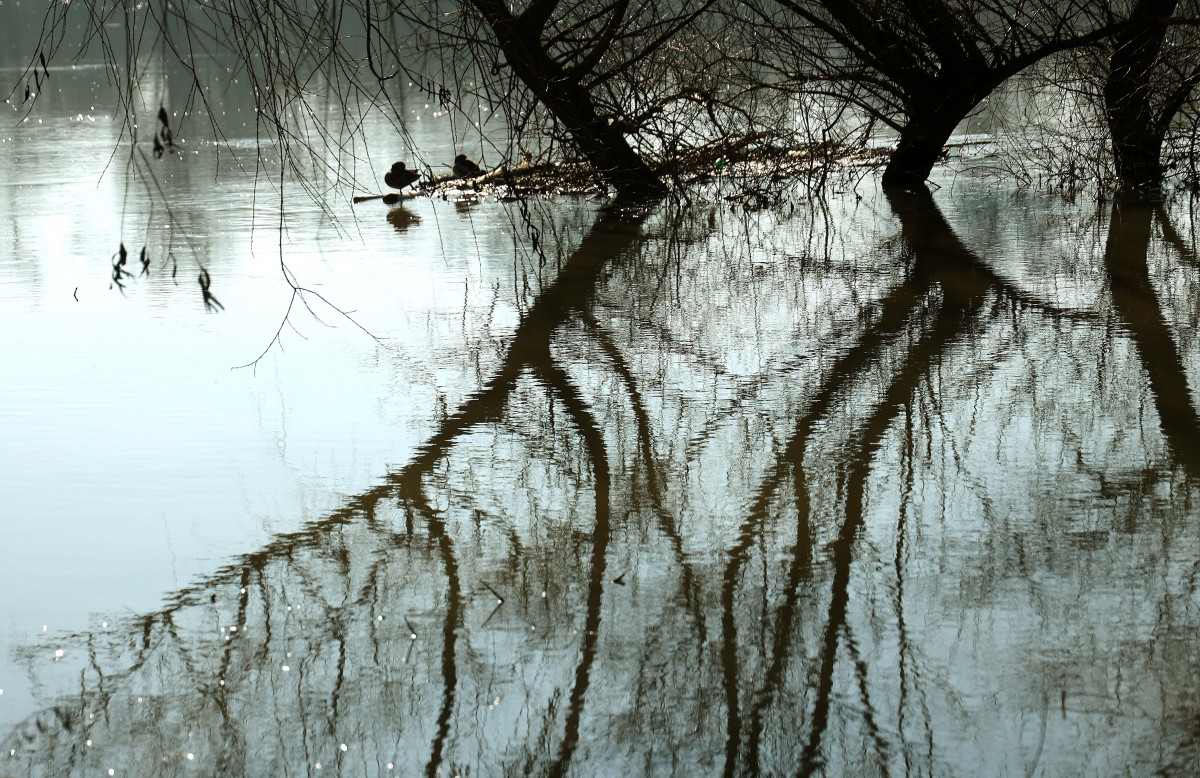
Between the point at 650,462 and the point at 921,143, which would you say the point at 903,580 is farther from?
the point at 921,143

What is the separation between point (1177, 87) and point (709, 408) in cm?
587

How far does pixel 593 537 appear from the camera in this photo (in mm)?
3143

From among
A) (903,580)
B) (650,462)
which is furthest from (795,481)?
(903,580)

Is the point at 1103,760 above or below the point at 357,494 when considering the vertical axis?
below

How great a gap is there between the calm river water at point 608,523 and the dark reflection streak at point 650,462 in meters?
0.02

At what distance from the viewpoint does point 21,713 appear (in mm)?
2422

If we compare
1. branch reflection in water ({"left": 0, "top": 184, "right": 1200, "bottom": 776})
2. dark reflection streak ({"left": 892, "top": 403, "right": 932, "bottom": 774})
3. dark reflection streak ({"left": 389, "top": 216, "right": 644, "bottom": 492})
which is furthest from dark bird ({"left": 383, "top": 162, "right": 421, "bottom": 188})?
dark reflection streak ({"left": 892, "top": 403, "right": 932, "bottom": 774})

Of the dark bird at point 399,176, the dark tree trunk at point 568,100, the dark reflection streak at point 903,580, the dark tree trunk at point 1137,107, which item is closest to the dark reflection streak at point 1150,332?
the dark reflection streak at point 903,580

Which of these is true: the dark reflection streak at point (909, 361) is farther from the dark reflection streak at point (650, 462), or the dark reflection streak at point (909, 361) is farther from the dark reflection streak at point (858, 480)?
the dark reflection streak at point (650, 462)

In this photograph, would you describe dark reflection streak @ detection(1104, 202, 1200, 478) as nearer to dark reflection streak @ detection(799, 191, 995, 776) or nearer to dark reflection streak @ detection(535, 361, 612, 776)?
dark reflection streak @ detection(799, 191, 995, 776)

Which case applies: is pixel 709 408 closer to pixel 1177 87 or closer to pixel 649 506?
pixel 649 506

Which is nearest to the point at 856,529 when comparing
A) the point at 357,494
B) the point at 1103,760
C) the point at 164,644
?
the point at 1103,760

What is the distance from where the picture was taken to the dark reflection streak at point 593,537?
2308mm

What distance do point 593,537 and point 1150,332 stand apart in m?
2.73
